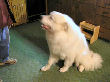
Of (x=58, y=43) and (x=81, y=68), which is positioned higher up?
(x=58, y=43)

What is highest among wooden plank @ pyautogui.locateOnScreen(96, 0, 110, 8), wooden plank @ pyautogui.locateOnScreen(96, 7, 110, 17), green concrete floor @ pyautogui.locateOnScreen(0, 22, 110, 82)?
wooden plank @ pyautogui.locateOnScreen(96, 0, 110, 8)

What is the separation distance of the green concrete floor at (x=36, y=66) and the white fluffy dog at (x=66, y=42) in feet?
0.28

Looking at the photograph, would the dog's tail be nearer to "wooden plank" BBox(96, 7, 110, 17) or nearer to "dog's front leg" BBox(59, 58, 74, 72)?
"dog's front leg" BBox(59, 58, 74, 72)

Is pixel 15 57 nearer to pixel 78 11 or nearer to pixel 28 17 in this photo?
pixel 28 17

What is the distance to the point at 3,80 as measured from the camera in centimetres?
168

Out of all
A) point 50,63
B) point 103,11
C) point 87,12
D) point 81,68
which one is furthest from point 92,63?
point 87,12

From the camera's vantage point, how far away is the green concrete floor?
172 cm

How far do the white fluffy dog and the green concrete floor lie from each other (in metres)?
0.08

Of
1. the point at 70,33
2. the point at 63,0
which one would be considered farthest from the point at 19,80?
the point at 63,0

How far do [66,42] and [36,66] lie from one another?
2.19 ft

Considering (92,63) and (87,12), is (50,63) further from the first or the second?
(87,12)

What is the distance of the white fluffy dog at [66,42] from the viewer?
1.42 metres

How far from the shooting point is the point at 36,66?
192cm

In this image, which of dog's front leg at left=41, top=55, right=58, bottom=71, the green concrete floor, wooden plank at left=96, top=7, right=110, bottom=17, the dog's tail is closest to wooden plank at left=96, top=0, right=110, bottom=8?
wooden plank at left=96, top=7, right=110, bottom=17
